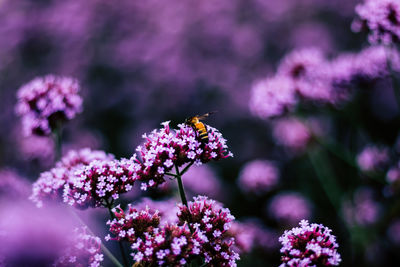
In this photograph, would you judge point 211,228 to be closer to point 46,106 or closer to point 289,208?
point 46,106

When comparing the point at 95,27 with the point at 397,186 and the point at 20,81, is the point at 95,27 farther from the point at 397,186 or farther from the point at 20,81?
the point at 397,186

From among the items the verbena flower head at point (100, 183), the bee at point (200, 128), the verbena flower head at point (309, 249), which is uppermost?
the bee at point (200, 128)

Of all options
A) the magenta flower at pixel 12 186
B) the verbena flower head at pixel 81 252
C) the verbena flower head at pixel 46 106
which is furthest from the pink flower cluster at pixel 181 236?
the magenta flower at pixel 12 186

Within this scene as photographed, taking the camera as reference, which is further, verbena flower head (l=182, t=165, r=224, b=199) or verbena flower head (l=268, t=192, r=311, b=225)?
verbena flower head (l=182, t=165, r=224, b=199)

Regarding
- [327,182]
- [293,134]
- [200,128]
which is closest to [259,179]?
[293,134]

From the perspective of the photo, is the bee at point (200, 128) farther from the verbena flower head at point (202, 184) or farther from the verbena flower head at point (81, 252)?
the verbena flower head at point (202, 184)

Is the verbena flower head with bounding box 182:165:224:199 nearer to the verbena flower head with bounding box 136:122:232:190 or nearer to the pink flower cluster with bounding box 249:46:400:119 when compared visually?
the pink flower cluster with bounding box 249:46:400:119

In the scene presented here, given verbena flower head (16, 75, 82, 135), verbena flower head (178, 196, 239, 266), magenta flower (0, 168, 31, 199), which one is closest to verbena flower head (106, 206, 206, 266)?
verbena flower head (178, 196, 239, 266)
